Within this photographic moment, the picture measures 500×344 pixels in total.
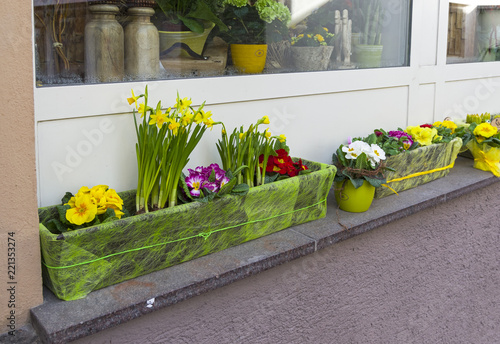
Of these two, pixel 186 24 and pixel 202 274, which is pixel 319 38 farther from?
pixel 202 274

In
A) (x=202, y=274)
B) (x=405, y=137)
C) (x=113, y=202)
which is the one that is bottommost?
(x=202, y=274)

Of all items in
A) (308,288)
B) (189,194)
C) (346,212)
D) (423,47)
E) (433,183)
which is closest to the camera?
(189,194)

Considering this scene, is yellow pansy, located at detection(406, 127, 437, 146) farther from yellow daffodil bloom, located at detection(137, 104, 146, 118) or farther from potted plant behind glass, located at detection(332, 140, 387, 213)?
yellow daffodil bloom, located at detection(137, 104, 146, 118)

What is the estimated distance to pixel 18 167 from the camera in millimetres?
1408

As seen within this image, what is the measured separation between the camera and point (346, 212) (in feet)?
7.32

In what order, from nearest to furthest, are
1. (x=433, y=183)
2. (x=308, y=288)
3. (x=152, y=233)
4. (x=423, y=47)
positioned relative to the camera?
(x=152, y=233) → (x=308, y=288) → (x=433, y=183) → (x=423, y=47)

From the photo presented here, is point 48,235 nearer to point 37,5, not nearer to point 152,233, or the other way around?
point 152,233

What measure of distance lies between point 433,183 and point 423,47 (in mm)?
743

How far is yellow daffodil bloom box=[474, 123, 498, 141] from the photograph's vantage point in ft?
9.13

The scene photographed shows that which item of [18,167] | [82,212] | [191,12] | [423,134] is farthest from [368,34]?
[18,167]

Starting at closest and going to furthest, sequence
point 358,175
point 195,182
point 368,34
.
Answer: point 195,182 → point 358,175 → point 368,34

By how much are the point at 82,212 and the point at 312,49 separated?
1.38 metres


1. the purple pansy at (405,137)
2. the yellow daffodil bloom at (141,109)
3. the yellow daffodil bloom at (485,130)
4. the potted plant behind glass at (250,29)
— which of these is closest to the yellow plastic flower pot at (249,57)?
the potted plant behind glass at (250,29)

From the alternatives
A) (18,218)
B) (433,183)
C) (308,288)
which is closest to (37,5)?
(18,218)
